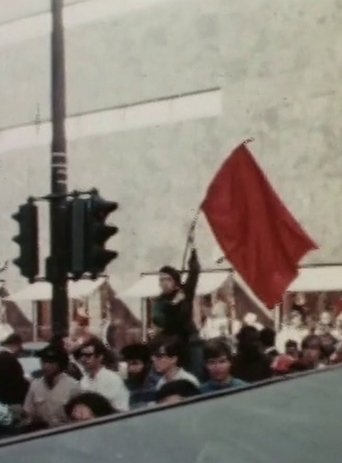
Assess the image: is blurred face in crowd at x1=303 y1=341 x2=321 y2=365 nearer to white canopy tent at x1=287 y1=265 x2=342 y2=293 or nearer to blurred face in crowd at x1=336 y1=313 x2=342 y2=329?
blurred face in crowd at x1=336 y1=313 x2=342 y2=329

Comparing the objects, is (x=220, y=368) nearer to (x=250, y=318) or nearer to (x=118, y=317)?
(x=250, y=318)

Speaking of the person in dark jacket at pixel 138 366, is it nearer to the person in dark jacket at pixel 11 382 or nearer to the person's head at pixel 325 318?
the person in dark jacket at pixel 11 382

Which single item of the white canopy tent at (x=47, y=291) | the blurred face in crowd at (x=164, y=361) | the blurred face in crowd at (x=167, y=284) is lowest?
the blurred face in crowd at (x=164, y=361)

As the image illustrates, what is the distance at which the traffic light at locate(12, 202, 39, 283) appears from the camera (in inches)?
390

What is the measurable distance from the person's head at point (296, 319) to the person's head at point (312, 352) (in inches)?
458

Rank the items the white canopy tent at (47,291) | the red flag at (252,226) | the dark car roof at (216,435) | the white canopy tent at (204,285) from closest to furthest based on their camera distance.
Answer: the dark car roof at (216,435)
the red flag at (252,226)
the white canopy tent at (204,285)
the white canopy tent at (47,291)

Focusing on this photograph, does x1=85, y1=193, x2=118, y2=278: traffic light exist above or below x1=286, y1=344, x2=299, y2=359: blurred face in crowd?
above

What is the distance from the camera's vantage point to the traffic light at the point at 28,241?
32.5 feet

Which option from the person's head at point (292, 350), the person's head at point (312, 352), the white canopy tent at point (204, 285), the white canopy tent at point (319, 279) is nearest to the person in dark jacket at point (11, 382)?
the person's head at point (312, 352)

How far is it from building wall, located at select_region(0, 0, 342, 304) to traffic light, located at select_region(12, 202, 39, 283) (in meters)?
14.6

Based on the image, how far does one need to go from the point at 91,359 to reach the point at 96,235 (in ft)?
7.22

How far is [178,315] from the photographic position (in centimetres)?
747

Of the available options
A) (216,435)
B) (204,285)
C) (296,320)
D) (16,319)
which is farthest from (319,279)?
(216,435)

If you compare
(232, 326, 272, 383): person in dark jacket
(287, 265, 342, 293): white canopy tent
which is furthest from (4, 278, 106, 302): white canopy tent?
(232, 326, 272, 383): person in dark jacket
